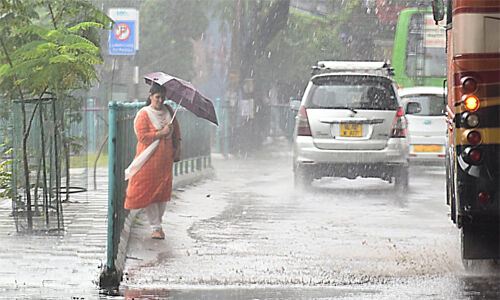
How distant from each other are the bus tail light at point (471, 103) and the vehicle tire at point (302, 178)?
8.25 meters

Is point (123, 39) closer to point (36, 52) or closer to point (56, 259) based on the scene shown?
point (36, 52)

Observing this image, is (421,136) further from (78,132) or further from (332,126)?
(78,132)

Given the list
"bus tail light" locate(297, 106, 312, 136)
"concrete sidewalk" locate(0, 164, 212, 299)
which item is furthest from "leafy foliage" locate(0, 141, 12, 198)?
"bus tail light" locate(297, 106, 312, 136)

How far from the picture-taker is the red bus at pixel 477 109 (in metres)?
7.75

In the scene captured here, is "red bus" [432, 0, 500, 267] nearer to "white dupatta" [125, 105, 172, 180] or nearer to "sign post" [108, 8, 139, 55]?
"white dupatta" [125, 105, 172, 180]

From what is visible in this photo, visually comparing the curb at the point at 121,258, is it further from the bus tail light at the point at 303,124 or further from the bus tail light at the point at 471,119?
the bus tail light at the point at 303,124

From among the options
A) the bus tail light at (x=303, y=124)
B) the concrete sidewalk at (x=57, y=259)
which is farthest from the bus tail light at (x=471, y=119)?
the bus tail light at (x=303, y=124)

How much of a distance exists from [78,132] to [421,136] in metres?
7.49

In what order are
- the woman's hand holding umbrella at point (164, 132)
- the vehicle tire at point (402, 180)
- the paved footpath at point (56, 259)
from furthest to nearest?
the vehicle tire at point (402, 180)
the woman's hand holding umbrella at point (164, 132)
the paved footpath at point (56, 259)

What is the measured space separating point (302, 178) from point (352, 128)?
137 centimetres


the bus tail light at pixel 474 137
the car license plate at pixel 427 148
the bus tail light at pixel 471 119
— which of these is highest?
the bus tail light at pixel 471 119

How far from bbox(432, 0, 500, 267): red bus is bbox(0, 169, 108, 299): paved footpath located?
2.81 metres

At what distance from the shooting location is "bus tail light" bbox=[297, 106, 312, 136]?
15.7 metres

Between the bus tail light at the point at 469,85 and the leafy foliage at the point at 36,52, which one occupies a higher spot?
the leafy foliage at the point at 36,52
